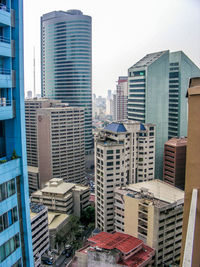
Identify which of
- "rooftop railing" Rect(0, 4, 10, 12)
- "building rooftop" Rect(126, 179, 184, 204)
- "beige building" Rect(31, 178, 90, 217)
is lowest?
"beige building" Rect(31, 178, 90, 217)

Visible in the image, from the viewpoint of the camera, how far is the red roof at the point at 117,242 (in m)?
9.90

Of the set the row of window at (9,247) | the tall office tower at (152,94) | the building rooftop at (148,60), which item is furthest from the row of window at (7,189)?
the building rooftop at (148,60)

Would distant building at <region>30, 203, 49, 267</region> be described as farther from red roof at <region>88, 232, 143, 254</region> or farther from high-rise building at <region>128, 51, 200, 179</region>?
high-rise building at <region>128, 51, 200, 179</region>

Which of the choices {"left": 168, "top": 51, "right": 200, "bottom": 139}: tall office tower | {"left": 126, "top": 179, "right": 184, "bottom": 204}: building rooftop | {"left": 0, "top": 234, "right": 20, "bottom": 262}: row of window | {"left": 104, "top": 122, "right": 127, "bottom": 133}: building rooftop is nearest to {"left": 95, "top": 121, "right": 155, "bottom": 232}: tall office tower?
{"left": 104, "top": 122, "right": 127, "bottom": 133}: building rooftop

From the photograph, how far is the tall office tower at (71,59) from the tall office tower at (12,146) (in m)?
27.5

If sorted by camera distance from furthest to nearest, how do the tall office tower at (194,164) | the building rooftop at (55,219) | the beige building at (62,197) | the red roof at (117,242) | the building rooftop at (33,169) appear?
the building rooftop at (33,169)
the beige building at (62,197)
the building rooftop at (55,219)
the red roof at (117,242)
the tall office tower at (194,164)

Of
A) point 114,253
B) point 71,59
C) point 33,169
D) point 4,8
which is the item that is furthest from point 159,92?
point 4,8

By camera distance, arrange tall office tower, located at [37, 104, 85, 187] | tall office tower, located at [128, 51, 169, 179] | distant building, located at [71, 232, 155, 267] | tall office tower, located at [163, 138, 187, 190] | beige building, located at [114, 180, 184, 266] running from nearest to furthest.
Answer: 1. distant building, located at [71, 232, 155, 267]
2. beige building, located at [114, 180, 184, 266]
3. tall office tower, located at [163, 138, 187, 190]
4. tall office tower, located at [128, 51, 169, 179]
5. tall office tower, located at [37, 104, 85, 187]

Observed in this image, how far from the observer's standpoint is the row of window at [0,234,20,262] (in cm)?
366

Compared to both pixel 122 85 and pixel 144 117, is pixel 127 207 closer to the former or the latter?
pixel 144 117

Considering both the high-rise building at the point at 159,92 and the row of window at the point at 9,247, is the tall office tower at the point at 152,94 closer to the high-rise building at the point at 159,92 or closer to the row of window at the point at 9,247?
the high-rise building at the point at 159,92

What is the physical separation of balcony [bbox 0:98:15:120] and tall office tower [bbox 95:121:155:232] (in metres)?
10.4

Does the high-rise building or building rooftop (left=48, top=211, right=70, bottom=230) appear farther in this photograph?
the high-rise building

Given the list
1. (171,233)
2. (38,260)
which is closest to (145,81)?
(171,233)
